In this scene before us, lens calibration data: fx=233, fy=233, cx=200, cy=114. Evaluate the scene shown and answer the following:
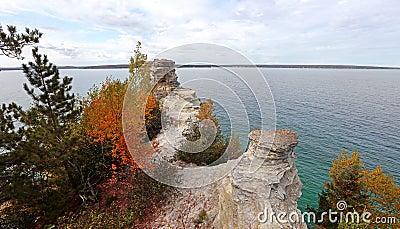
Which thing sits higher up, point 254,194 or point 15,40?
point 15,40

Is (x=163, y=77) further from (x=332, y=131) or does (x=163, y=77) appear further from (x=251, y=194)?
(x=332, y=131)

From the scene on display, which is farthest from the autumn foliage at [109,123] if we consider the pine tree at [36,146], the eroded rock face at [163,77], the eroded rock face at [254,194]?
the eroded rock face at [163,77]

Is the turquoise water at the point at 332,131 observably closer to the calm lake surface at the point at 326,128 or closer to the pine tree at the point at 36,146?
the calm lake surface at the point at 326,128

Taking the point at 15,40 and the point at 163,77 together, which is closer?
the point at 15,40

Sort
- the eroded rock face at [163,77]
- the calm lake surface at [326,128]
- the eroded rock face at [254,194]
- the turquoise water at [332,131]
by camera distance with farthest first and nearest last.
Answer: the turquoise water at [332,131] → the calm lake surface at [326,128] → the eroded rock face at [163,77] → the eroded rock face at [254,194]

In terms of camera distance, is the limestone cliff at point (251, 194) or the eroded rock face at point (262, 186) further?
the limestone cliff at point (251, 194)

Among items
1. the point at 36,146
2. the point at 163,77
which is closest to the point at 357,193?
the point at 163,77

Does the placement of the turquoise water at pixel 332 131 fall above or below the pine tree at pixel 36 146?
below

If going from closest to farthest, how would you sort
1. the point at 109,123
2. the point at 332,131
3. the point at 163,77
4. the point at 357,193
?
the point at 109,123, the point at 357,193, the point at 163,77, the point at 332,131

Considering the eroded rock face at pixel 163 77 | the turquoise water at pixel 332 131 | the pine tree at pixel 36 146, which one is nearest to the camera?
the pine tree at pixel 36 146

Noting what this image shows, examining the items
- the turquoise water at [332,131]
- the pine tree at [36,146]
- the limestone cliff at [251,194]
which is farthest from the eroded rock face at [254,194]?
the pine tree at [36,146]

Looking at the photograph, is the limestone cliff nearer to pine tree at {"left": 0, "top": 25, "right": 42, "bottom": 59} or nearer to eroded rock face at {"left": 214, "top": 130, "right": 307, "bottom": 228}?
eroded rock face at {"left": 214, "top": 130, "right": 307, "bottom": 228}

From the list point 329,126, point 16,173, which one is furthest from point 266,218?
point 329,126

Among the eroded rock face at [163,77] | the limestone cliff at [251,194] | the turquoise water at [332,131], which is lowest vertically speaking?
the turquoise water at [332,131]
